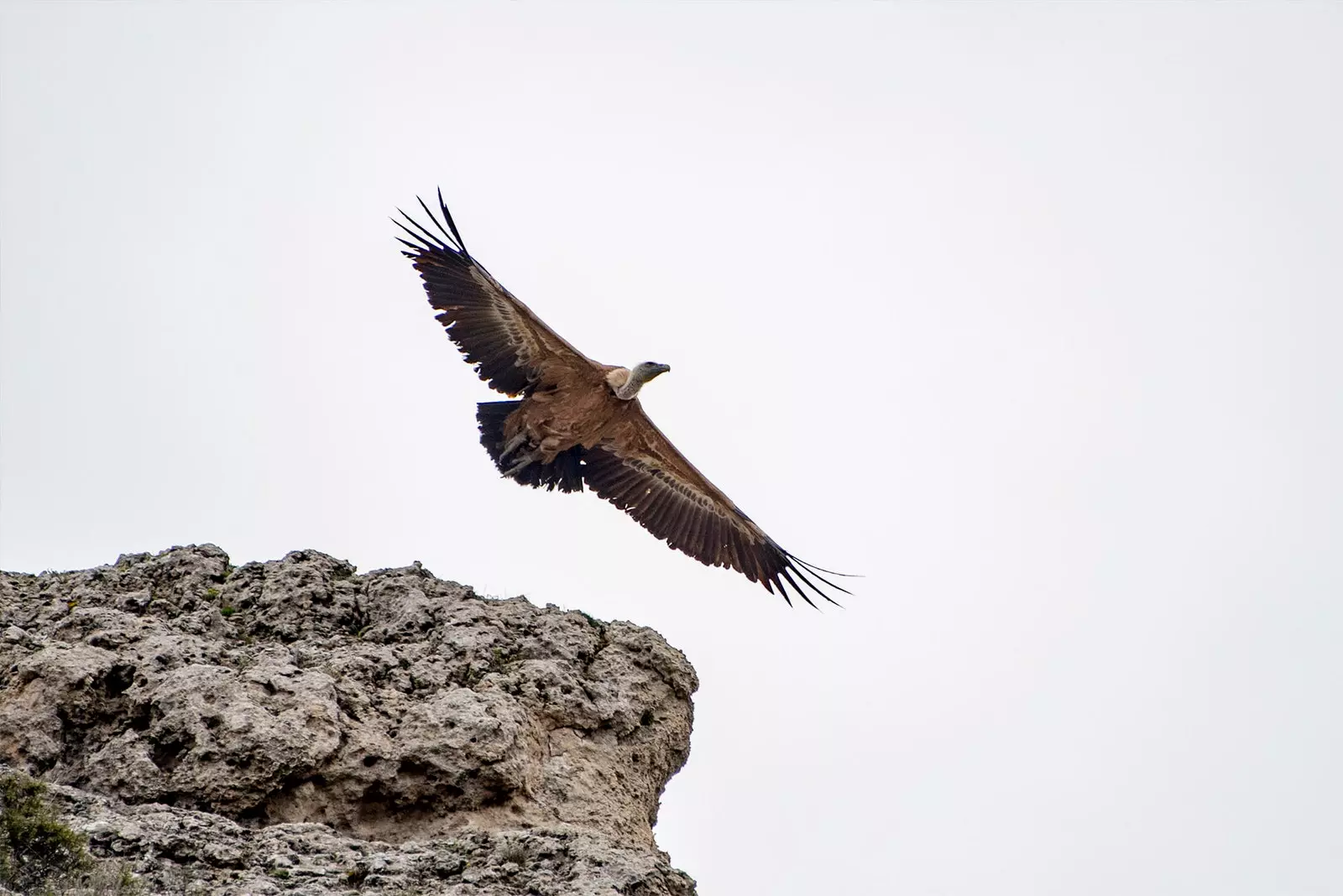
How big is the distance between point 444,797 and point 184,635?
1966mm

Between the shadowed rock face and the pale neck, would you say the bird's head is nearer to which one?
the pale neck

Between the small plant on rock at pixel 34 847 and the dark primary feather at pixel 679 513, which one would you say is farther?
the dark primary feather at pixel 679 513

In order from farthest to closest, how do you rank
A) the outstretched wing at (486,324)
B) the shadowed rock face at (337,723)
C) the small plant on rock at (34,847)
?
the outstretched wing at (486,324) < the shadowed rock face at (337,723) < the small plant on rock at (34,847)

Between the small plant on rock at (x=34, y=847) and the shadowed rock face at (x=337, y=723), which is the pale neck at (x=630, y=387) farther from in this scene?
the small plant on rock at (x=34, y=847)

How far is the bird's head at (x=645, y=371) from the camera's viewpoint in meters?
→ 15.1

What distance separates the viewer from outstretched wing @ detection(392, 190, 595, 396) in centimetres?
1488

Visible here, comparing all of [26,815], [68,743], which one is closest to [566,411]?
[68,743]

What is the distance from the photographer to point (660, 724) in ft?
36.0

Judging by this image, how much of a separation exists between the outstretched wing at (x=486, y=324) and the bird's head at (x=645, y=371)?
1.42ft

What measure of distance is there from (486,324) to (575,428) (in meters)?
1.28

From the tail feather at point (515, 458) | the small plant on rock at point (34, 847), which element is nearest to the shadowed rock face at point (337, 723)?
the small plant on rock at point (34, 847)

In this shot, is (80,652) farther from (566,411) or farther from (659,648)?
(566,411)

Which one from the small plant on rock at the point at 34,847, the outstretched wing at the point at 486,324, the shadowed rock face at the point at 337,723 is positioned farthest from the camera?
the outstretched wing at the point at 486,324

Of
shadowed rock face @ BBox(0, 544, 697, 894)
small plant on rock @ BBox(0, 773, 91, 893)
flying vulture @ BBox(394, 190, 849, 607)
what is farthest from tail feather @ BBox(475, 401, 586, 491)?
small plant on rock @ BBox(0, 773, 91, 893)
